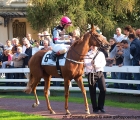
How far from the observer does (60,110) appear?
532 inches

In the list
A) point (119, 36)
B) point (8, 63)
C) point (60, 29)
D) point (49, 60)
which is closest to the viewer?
point (60, 29)

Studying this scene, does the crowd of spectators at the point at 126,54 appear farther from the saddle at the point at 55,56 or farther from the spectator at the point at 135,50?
the saddle at the point at 55,56

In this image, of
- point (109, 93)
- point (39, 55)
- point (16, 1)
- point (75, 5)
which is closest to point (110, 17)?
point (75, 5)

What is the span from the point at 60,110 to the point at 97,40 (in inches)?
105

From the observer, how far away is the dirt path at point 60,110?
12.0 meters

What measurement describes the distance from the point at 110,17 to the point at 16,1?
10.2 metres

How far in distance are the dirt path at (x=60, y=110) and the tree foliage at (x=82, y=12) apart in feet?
37.4

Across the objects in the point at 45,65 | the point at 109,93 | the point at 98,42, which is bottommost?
the point at 109,93

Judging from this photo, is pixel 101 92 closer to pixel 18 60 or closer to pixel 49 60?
pixel 49 60

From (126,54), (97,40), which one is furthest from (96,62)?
(126,54)

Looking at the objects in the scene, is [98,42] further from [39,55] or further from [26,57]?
[26,57]

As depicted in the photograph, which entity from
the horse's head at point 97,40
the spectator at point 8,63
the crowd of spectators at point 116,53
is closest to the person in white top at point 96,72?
the horse's head at point 97,40

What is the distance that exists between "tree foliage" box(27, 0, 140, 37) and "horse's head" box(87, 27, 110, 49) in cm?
1362

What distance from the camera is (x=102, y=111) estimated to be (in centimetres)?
1261
